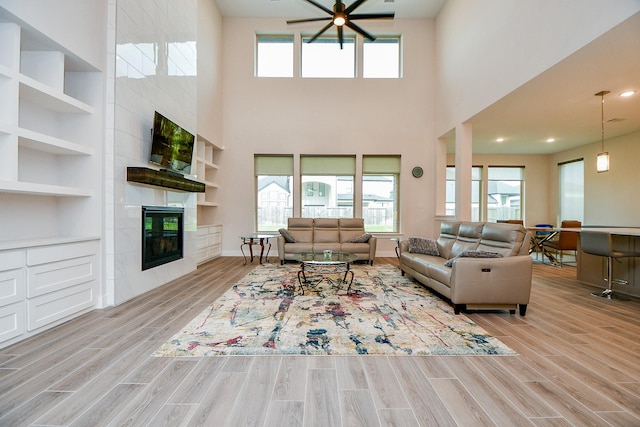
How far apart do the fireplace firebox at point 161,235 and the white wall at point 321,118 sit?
2477 mm

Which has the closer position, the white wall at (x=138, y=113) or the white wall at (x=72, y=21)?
the white wall at (x=72, y=21)

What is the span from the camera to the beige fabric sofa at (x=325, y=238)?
19.2 ft

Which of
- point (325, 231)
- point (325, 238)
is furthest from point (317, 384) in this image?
point (325, 231)

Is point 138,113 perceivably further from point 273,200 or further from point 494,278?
point 494,278

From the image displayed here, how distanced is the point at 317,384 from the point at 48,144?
3.02 metres

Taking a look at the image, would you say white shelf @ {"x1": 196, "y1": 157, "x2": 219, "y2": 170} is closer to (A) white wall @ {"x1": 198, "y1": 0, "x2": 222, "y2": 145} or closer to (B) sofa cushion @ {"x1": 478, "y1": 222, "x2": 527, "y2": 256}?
(A) white wall @ {"x1": 198, "y1": 0, "x2": 222, "y2": 145}

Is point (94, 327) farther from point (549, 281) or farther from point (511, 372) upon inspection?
point (549, 281)

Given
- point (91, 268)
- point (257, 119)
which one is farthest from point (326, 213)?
point (91, 268)

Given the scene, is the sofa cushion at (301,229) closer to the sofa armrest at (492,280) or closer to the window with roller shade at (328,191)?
the window with roller shade at (328,191)

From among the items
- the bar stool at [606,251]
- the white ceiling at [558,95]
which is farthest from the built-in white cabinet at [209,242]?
the bar stool at [606,251]

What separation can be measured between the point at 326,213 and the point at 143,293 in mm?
4442

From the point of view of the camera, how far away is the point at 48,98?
2.66 m

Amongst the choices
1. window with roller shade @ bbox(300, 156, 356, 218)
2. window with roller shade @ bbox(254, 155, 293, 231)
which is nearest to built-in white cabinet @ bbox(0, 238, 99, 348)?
window with roller shade @ bbox(254, 155, 293, 231)

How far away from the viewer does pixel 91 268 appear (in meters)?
3.03
